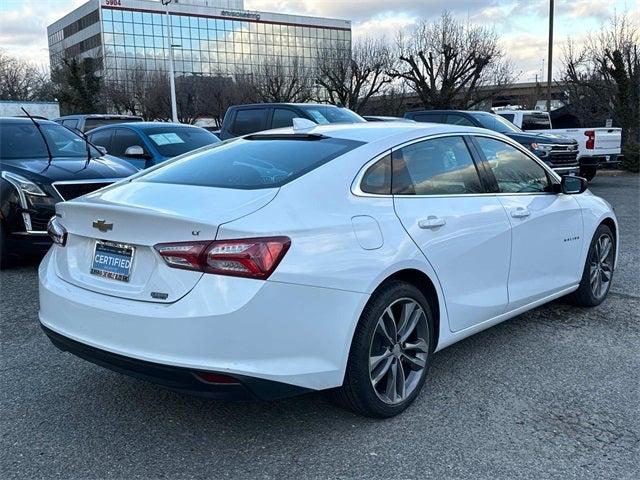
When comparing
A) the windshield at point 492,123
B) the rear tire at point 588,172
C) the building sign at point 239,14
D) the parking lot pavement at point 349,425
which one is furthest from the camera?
the building sign at point 239,14

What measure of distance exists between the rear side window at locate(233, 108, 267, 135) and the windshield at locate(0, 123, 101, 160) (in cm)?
454

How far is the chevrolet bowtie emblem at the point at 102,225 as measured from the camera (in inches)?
118

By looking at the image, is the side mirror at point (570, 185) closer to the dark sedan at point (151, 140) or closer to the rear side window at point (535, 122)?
the dark sedan at point (151, 140)

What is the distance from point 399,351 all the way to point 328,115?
8.99m

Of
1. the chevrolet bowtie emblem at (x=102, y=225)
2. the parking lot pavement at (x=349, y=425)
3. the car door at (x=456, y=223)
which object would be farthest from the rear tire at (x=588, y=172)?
the chevrolet bowtie emblem at (x=102, y=225)

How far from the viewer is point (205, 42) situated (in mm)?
Result: 79875

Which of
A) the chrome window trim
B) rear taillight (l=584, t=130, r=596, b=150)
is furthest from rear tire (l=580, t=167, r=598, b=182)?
the chrome window trim

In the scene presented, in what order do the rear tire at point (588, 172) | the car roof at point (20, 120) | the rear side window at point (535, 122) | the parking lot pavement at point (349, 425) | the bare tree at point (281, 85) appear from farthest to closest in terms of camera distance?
the bare tree at point (281, 85) → the rear side window at point (535, 122) → the rear tire at point (588, 172) → the car roof at point (20, 120) → the parking lot pavement at point (349, 425)

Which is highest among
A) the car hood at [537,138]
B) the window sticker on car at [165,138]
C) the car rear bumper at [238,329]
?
the window sticker on car at [165,138]

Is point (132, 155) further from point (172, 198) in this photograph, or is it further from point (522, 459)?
point (522, 459)

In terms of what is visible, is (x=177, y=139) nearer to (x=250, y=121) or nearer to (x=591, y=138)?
(x=250, y=121)

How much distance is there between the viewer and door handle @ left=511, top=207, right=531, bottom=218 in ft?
13.6

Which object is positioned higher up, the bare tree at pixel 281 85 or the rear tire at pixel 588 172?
the bare tree at pixel 281 85

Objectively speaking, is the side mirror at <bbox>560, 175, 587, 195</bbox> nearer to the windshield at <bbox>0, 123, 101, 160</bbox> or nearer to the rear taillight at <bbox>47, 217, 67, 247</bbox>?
the rear taillight at <bbox>47, 217, 67, 247</bbox>
